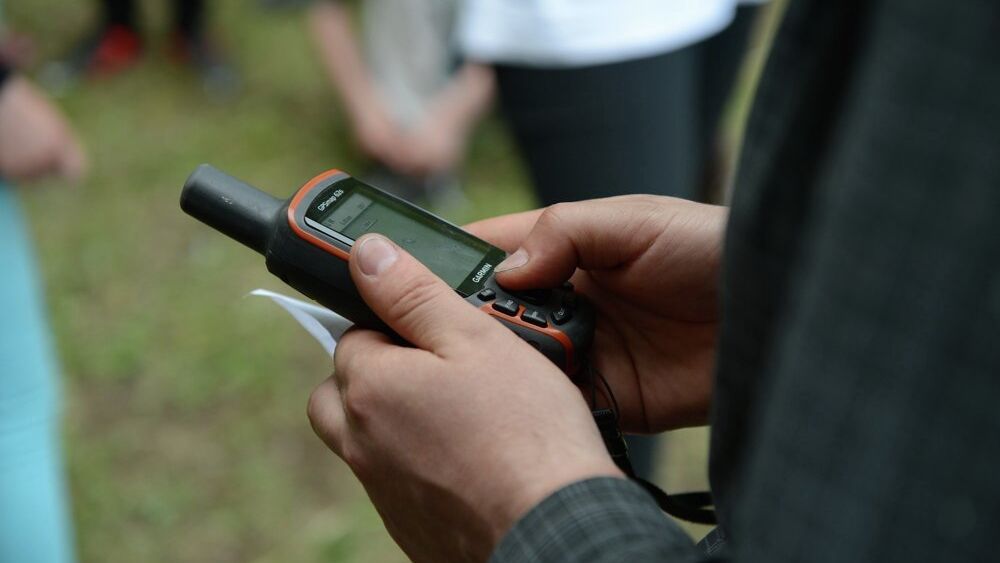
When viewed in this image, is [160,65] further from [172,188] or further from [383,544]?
[383,544]

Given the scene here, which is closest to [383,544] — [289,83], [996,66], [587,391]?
[587,391]

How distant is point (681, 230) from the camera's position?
0.78 meters

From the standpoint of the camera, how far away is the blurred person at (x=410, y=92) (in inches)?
97.0

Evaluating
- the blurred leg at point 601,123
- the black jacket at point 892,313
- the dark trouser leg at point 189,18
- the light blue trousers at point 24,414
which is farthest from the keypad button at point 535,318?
the dark trouser leg at point 189,18

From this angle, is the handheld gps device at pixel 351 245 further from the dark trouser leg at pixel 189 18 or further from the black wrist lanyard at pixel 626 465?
the dark trouser leg at pixel 189 18

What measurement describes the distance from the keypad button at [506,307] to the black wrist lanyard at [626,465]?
78 millimetres

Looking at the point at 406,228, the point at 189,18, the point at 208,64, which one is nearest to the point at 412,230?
the point at 406,228

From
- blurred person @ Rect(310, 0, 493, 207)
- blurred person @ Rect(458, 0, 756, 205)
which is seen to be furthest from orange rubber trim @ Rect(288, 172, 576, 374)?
blurred person @ Rect(310, 0, 493, 207)

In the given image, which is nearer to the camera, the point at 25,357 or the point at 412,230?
the point at 412,230

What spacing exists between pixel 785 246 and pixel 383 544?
4.30ft

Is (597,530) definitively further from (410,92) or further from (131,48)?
(131,48)

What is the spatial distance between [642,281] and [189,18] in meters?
2.59

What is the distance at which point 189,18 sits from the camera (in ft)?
9.97

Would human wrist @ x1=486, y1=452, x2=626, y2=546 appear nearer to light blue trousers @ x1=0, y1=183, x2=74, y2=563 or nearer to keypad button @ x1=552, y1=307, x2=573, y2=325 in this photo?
keypad button @ x1=552, y1=307, x2=573, y2=325
